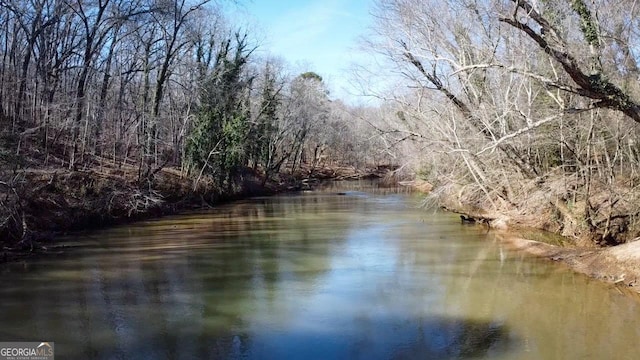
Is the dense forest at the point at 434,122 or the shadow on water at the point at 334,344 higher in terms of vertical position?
the dense forest at the point at 434,122

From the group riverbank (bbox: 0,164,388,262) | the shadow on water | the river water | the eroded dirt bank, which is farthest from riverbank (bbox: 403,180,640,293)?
riverbank (bbox: 0,164,388,262)

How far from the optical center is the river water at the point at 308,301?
25.8 feet

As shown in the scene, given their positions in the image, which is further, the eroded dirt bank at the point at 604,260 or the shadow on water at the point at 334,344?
the eroded dirt bank at the point at 604,260

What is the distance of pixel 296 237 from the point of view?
1770 cm

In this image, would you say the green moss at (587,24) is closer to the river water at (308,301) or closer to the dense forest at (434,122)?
the dense forest at (434,122)

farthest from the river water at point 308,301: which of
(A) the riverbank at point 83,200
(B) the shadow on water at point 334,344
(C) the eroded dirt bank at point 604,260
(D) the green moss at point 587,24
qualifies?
(D) the green moss at point 587,24

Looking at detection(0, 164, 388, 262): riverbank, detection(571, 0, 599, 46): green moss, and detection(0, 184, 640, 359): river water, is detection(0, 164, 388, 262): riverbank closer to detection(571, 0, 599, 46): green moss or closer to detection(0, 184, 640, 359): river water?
detection(0, 184, 640, 359): river water

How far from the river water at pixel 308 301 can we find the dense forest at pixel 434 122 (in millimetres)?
2604

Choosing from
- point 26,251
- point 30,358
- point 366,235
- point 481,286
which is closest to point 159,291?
point 30,358

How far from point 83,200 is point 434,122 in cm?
1353

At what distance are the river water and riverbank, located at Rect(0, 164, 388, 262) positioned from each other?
1.25 metres

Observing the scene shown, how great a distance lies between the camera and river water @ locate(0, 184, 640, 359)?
7.85 meters

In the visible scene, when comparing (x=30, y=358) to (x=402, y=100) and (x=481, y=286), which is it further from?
(x=402, y=100)

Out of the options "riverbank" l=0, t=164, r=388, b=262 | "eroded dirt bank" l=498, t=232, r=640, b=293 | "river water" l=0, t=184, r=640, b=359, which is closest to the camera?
"river water" l=0, t=184, r=640, b=359
